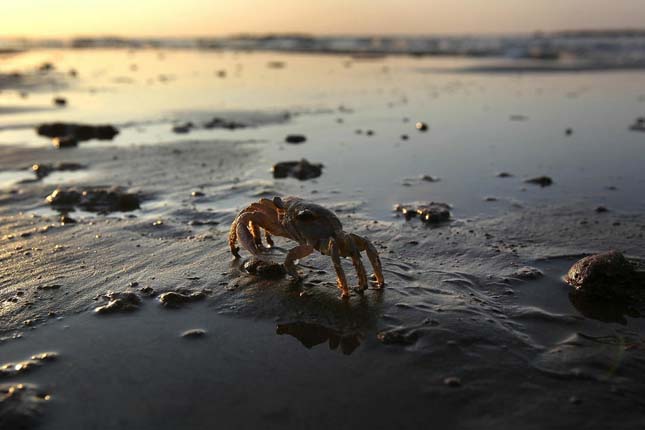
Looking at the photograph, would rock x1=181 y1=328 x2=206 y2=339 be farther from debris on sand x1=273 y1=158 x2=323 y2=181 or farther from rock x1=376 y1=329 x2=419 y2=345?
debris on sand x1=273 y1=158 x2=323 y2=181

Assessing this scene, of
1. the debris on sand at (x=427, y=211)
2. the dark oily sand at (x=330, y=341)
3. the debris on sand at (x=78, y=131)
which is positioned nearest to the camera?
the dark oily sand at (x=330, y=341)

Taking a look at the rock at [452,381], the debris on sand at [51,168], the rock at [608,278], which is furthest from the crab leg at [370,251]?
the debris on sand at [51,168]

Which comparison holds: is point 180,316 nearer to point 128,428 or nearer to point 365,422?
point 128,428

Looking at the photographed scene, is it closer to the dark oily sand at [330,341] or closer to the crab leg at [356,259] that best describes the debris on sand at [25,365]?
the dark oily sand at [330,341]

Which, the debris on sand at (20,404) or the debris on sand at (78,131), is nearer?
the debris on sand at (20,404)

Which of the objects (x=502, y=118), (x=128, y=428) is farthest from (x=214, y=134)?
(x=128, y=428)

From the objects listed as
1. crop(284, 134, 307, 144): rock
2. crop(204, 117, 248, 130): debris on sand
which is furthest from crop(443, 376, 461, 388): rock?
crop(204, 117, 248, 130): debris on sand
